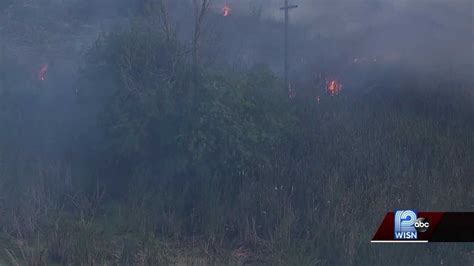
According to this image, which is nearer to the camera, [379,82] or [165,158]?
[165,158]

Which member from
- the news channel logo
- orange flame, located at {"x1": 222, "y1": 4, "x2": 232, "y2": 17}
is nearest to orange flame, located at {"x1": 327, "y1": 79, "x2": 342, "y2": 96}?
orange flame, located at {"x1": 222, "y1": 4, "x2": 232, "y2": 17}

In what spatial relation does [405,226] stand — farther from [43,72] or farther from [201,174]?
[43,72]

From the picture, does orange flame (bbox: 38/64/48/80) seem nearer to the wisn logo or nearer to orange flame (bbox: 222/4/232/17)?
orange flame (bbox: 222/4/232/17)

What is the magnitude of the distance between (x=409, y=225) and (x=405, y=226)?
4 centimetres

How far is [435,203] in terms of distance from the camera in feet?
24.2

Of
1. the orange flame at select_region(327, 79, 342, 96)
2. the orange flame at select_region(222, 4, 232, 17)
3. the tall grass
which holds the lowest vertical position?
the tall grass

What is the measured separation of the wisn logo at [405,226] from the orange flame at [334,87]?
7958mm

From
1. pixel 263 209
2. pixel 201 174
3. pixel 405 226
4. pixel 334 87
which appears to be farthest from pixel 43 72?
pixel 405 226

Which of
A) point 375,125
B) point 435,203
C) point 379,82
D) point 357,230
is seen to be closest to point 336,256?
point 357,230

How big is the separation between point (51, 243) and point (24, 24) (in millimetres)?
9799

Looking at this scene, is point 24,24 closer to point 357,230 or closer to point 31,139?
point 31,139

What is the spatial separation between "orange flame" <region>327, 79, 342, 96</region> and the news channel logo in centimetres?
793

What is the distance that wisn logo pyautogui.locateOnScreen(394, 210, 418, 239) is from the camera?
5.68 meters

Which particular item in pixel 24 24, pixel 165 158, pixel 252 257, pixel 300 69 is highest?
pixel 24 24
